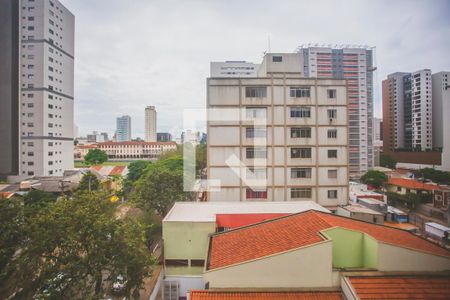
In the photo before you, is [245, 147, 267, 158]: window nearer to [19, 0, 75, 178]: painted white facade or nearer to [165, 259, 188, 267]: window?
[165, 259, 188, 267]: window

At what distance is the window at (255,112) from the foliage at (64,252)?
36.2ft

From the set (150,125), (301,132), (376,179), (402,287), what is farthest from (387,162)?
(150,125)

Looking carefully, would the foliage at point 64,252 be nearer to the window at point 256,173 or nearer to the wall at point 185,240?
the wall at point 185,240

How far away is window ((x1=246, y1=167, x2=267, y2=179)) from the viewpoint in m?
16.3

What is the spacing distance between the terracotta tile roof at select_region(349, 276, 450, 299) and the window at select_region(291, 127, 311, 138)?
11.1 meters

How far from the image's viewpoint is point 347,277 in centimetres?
643

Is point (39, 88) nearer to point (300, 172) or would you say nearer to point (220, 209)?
point (220, 209)

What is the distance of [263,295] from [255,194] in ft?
33.3

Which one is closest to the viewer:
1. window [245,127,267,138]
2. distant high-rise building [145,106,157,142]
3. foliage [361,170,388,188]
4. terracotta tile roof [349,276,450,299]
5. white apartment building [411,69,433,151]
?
terracotta tile roof [349,276,450,299]

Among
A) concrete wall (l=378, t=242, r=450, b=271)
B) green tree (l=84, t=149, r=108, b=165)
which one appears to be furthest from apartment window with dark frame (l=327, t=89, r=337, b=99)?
green tree (l=84, t=149, r=108, b=165)

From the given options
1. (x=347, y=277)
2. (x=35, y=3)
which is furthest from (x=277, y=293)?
(x=35, y=3)

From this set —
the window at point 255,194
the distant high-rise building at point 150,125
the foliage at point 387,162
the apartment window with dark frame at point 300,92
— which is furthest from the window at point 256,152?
the distant high-rise building at point 150,125

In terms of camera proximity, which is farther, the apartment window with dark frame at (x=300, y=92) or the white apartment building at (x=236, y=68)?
the white apartment building at (x=236, y=68)

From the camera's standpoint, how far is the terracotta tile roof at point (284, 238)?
7.04 m
